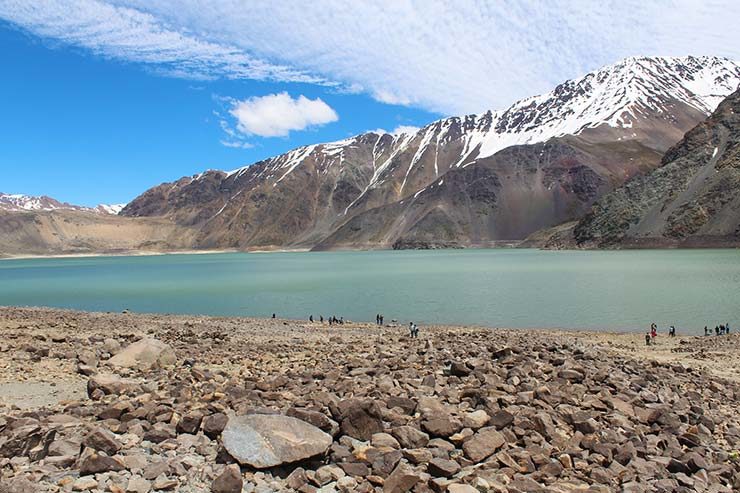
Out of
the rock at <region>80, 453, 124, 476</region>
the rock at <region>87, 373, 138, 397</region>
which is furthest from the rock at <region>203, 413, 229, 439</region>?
the rock at <region>87, 373, 138, 397</region>

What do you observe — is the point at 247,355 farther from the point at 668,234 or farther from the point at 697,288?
the point at 668,234

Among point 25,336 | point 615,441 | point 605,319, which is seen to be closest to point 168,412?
point 615,441

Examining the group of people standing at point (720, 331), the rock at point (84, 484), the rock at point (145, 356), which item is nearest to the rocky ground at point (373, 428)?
the rock at point (84, 484)

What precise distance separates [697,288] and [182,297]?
52347 millimetres

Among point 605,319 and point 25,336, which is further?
point 605,319

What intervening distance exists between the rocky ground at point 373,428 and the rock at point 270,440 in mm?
21

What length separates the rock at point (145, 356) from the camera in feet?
50.6

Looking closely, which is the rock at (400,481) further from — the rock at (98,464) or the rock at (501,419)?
the rock at (98,464)

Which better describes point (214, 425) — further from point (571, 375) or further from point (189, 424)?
point (571, 375)

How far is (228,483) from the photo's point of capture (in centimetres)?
689

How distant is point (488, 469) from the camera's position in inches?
311

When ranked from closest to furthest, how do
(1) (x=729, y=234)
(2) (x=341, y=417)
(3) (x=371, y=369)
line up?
(2) (x=341, y=417) → (3) (x=371, y=369) → (1) (x=729, y=234)

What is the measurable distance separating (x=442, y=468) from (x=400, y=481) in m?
0.71

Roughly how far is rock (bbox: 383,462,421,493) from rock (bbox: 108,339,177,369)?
10.1 m
